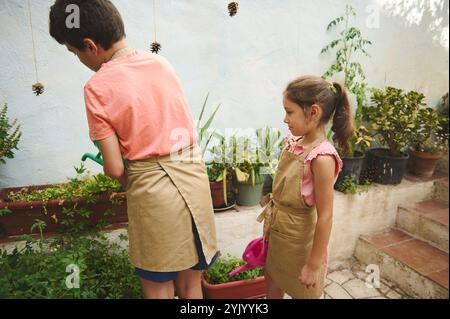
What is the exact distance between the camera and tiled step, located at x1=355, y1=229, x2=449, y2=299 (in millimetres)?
2854

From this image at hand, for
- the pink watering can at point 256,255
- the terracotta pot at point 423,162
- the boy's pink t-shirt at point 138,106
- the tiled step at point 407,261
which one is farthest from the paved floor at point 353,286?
the boy's pink t-shirt at point 138,106

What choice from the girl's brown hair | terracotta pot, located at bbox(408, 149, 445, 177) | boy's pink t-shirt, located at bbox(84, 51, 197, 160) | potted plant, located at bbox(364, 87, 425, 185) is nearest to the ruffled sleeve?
the girl's brown hair

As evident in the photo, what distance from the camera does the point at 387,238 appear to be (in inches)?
140

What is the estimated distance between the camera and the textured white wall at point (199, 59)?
7.78ft

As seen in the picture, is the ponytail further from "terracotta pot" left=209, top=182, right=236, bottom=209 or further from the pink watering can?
"terracotta pot" left=209, top=182, right=236, bottom=209

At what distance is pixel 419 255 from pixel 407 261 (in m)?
0.24

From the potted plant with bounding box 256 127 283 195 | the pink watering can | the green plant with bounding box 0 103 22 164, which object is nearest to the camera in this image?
the pink watering can

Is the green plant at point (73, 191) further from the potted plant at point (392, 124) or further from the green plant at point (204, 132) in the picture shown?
the potted plant at point (392, 124)

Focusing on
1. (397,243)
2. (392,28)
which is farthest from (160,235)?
(392,28)

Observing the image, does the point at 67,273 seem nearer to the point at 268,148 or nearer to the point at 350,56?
the point at 268,148

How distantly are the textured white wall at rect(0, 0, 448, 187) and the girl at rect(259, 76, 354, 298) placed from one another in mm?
1293

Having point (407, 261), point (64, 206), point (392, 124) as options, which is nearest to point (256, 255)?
point (64, 206)
